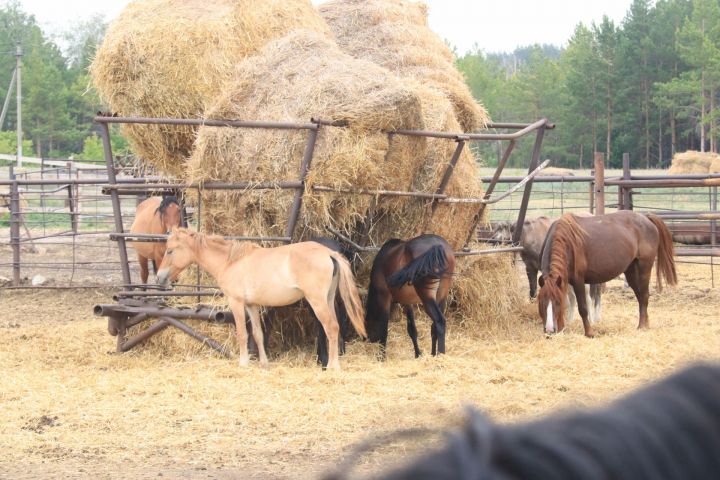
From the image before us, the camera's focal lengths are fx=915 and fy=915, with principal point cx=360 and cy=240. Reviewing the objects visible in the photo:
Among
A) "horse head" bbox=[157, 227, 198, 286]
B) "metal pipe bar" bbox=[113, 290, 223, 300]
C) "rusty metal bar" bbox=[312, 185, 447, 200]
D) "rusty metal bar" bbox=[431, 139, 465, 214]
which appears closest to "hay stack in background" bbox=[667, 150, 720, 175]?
"rusty metal bar" bbox=[431, 139, 465, 214]

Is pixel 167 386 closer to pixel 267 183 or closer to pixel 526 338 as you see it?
pixel 267 183

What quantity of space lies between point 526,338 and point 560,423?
7959 mm

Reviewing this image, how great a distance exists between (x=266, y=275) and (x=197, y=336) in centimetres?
103

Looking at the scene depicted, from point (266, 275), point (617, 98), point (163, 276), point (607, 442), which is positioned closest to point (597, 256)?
point (266, 275)

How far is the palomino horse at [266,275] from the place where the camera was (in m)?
7.17

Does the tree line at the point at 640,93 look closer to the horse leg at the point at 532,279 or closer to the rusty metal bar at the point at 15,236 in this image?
the horse leg at the point at 532,279

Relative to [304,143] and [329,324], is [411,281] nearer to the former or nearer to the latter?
[329,324]

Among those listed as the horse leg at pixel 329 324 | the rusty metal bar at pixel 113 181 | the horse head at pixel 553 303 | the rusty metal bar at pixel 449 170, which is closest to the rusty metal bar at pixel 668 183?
the horse head at pixel 553 303

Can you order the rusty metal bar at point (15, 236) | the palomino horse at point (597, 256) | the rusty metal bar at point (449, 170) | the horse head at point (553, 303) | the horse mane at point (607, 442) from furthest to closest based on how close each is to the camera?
the rusty metal bar at point (15, 236), the palomino horse at point (597, 256), the horse head at point (553, 303), the rusty metal bar at point (449, 170), the horse mane at point (607, 442)

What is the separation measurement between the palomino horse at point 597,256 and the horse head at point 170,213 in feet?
11.7

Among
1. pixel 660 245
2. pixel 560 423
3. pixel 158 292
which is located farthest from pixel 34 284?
pixel 560 423

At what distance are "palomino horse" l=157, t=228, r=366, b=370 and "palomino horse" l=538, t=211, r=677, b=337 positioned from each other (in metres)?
2.23

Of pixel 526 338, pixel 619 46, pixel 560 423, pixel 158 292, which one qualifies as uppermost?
pixel 619 46

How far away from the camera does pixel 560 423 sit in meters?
0.93
